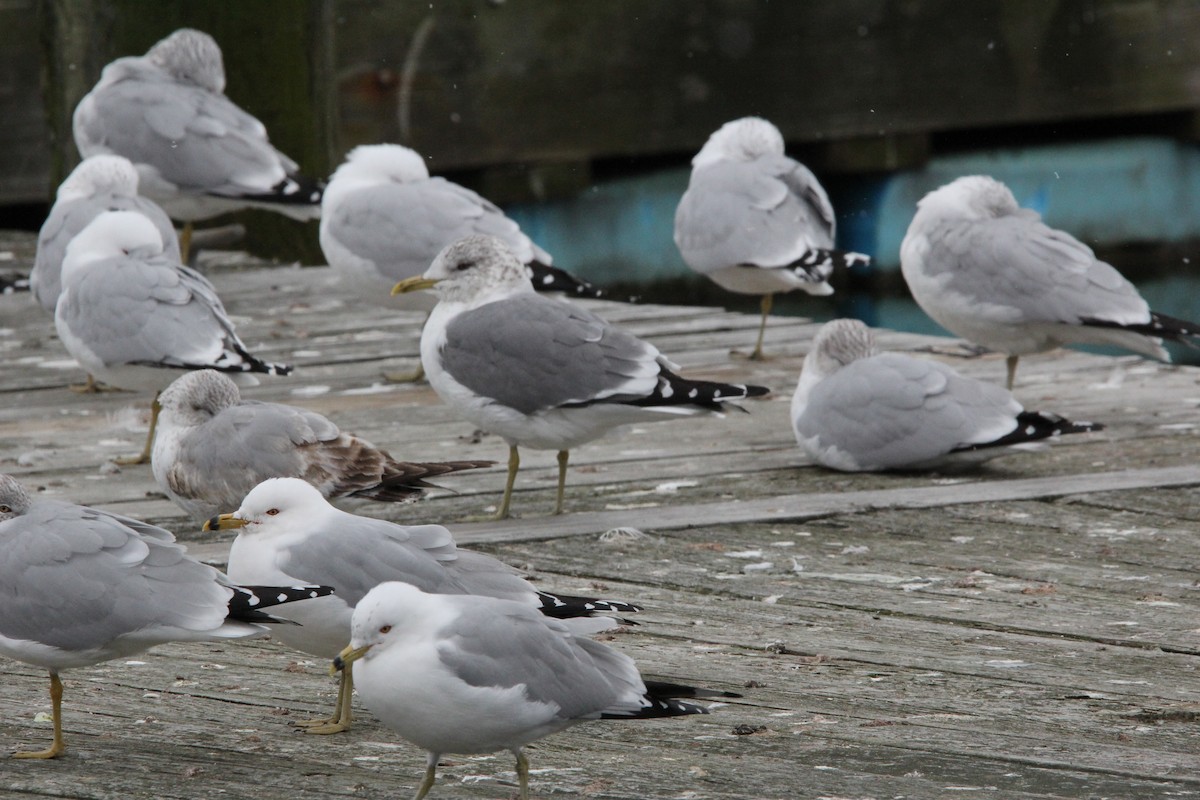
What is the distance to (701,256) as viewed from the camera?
743cm

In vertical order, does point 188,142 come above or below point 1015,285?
Answer: above

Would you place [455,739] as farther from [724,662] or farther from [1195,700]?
[1195,700]

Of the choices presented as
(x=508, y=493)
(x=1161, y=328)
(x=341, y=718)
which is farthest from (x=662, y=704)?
(x=1161, y=328)

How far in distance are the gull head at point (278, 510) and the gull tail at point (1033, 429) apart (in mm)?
2365

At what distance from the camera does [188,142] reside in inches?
316

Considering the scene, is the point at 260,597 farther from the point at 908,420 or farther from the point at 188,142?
the point at 188,142

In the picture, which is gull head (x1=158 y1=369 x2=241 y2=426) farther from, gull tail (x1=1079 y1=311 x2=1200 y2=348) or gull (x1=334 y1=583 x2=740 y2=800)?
gull tail (x1=1079 y1=311 x2=1200 y2=348)

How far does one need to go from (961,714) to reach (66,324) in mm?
3481

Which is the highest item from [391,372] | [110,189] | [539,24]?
[539,24]

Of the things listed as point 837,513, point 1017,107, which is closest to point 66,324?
point 837,513

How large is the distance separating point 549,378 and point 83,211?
2.56 metres

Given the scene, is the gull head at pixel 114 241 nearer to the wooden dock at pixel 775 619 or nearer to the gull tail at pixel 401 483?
the wooden dock at pixel 775 619

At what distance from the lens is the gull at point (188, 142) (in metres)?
7.95

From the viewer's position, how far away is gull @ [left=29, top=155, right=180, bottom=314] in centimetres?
649
